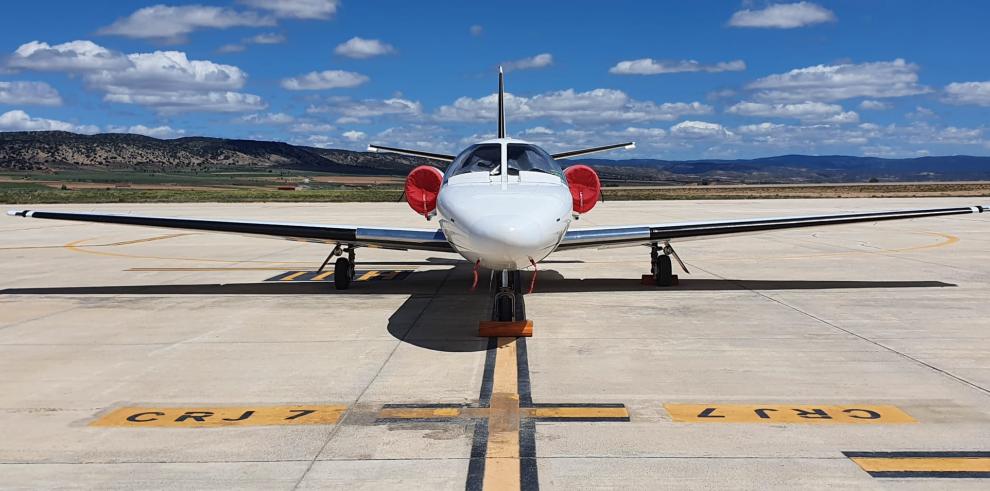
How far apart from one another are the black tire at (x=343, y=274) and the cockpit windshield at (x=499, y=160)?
4003 mm

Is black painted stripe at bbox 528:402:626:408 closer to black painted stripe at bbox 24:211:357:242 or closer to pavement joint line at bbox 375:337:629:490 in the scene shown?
pavement joint line at bbox 375:337:629:490

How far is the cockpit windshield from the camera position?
10.8m

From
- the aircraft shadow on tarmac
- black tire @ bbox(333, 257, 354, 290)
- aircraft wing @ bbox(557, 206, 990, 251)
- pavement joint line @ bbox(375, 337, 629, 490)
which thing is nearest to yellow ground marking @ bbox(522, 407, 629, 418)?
pavement joint line @ bbox(375, 337, 629, 490)

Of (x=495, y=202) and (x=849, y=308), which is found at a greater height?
(x=495, y=202)

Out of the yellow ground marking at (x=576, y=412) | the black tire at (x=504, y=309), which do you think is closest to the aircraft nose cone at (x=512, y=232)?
the black tire at (x=504, y=309)

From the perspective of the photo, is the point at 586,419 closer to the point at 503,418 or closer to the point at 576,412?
the point at 576,412

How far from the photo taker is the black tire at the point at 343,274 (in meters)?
14.4

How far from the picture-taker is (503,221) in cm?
857

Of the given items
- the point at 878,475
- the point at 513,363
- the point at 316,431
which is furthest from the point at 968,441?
the point at 316,431

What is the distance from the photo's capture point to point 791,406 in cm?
686

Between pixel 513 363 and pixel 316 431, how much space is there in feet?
9.22

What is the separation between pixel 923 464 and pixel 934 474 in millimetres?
194

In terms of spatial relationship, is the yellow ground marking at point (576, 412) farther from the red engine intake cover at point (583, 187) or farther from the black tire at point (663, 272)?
the black tire at point (663, 272)

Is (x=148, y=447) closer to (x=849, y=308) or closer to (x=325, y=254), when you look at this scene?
(x=849, y=308)
